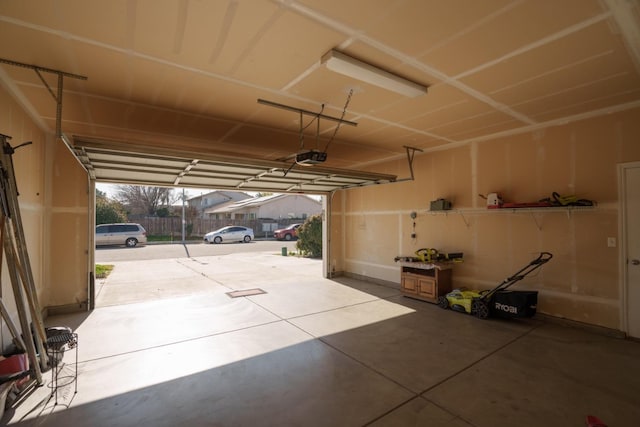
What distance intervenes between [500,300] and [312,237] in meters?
9.22

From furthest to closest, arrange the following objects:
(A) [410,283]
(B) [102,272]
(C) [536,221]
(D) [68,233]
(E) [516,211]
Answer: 1. (B) [102,272]
2. (A) [410,283]
3. (D) [68,233]
4. (E) [516,211]
5. (C) [536,221]

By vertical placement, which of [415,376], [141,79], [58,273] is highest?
[141,79]

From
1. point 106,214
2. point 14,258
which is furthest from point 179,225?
point 14,258

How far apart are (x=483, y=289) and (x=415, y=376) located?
3.16 meters

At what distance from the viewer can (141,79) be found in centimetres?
307

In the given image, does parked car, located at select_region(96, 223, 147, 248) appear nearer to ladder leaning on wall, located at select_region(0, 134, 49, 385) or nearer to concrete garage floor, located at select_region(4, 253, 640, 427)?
concrete garage floor, located at select_region(4, 253, 640, 427)

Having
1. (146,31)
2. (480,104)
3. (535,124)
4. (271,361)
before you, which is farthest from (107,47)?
(535,124)

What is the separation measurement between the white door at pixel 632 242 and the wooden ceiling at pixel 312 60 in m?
1.00

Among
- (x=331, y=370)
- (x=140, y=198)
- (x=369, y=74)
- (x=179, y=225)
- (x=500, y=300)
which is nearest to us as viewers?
(x=369, y=74)

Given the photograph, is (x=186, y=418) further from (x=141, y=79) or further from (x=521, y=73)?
(x=521, y=73)

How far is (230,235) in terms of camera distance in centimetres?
2003

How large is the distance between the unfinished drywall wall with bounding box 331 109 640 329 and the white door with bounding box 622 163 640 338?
0.11 m

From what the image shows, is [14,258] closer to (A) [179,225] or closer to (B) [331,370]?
Answer: (B) [331,370]

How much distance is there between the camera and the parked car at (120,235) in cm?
1574
